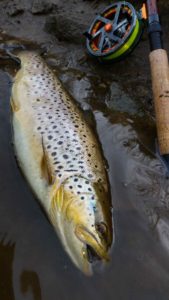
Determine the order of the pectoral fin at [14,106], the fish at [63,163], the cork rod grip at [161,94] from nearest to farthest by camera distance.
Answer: the fish at [63,163], the cork rod grip at [161,94], the pectoral fin at [14,106]

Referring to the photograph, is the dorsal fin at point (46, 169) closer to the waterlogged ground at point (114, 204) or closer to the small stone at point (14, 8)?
the waterlogged ground at point (114, 204)

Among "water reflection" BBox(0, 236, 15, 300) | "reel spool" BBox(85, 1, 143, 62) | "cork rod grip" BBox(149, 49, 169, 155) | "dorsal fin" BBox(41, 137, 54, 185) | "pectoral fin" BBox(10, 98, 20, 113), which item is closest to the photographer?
"water reflection" BBox(0, 236, 15, 300)

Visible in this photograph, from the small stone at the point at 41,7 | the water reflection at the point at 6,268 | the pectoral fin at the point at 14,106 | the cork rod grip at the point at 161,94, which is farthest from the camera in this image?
the small stone at the point at 41,7

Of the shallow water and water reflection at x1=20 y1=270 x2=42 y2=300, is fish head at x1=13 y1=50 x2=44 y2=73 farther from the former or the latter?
water reflection at x1=20 y1=270 x2=42 y2=300

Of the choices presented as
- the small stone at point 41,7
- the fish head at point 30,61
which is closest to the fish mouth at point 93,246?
the fish head at point 30,61

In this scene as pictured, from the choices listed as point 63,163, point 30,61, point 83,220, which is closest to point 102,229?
point 83,220

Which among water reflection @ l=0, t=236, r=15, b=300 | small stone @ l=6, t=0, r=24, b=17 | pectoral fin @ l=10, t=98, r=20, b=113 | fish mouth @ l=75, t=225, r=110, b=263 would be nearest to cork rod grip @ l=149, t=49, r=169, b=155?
fish mouth @ l=75, t=225, r=110, b=263
